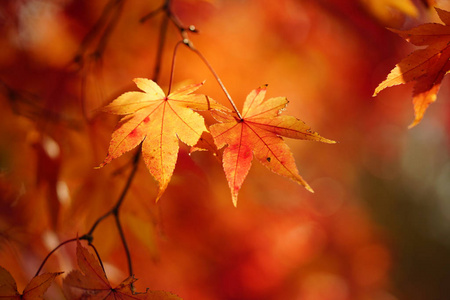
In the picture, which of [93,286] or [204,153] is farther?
[204,153]

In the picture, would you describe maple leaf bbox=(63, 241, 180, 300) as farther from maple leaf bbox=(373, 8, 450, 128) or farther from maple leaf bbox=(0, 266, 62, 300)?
maple leaf bbox=(373, 8, 450, 128)

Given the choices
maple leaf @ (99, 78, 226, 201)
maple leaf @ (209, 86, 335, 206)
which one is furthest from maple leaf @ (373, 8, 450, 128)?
maple leaf @ (99, 78, 226, 201)

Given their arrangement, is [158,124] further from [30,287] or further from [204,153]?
[204,153]

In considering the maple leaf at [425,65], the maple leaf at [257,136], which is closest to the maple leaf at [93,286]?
the maple leaf at [257,136]

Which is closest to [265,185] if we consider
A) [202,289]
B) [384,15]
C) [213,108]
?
[202,289]

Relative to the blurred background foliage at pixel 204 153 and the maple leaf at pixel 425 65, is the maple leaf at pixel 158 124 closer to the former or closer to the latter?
the blurred background foliage at pixel 204 153

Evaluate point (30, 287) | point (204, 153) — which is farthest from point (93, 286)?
point (204, 153)

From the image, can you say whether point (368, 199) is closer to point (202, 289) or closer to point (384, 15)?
point (202, 289)
